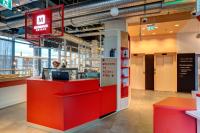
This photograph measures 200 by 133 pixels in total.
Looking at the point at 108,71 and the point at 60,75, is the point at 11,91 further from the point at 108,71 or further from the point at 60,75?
the point at 108,71

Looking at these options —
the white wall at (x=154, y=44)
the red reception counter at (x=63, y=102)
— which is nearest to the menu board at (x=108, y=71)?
the red reception counter at (x=63, y=102)

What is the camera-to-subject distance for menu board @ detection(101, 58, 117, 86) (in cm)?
543

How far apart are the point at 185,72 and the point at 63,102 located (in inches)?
309

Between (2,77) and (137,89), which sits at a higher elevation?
(2,77)

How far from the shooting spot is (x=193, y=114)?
7.68ft

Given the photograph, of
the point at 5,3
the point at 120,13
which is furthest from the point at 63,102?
the point at 120,13

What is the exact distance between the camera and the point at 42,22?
446 centimetres

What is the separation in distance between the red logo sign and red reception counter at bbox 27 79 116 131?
126 cm

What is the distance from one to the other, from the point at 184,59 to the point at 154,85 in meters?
2.19

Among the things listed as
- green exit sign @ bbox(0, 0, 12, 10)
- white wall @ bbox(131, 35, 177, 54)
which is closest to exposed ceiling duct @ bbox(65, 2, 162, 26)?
green exit sign @ bbox(0, 0, 12, 10)

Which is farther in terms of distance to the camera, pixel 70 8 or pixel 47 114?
pixel 70 8

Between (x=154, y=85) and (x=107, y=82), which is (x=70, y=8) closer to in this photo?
(x=107, y=82)

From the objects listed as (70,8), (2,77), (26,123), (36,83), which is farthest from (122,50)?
(2,77)

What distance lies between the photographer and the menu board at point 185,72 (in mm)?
9312
